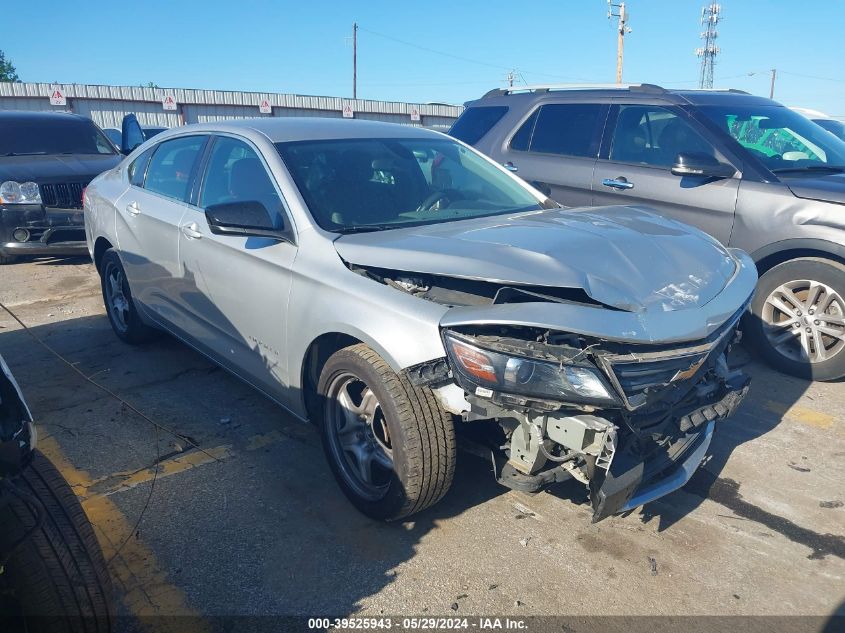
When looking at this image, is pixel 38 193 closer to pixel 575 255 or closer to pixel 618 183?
pixel 618 183

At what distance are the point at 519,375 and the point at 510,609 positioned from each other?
3.02ft

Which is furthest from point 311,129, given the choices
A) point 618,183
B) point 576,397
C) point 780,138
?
point 780,138

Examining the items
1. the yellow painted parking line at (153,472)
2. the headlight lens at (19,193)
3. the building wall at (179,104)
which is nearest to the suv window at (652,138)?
the yellow painted parking line at (153,472)

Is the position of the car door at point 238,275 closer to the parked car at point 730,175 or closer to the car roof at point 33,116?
the parked car at point 730,175

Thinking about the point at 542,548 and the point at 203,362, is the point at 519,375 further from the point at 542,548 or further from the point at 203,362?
the point at 203,362

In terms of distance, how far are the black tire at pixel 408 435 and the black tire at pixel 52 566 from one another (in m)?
1.14

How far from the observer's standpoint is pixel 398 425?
2.74 metres

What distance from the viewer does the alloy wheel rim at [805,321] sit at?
458 centimetres

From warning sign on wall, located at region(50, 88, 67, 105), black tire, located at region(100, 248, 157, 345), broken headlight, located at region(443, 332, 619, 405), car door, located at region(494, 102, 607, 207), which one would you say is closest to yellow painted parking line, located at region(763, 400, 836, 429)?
car door, located at region(494, 102, 607, 207)

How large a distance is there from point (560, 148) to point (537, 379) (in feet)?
13.5

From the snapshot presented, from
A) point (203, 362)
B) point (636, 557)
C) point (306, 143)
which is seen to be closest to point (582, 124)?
point (306, 143)

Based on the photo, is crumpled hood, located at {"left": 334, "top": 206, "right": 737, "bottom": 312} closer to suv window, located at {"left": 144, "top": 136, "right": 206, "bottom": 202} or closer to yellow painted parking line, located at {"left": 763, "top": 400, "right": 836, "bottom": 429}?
yellow painted parking line, located at {"left": 763, "top": 400, "right": 836, "bottom": 429}

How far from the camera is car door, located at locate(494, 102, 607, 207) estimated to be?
19.1 feet

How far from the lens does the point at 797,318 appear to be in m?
4.73
